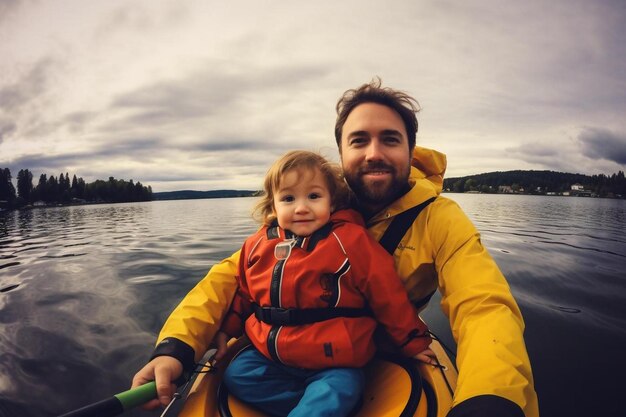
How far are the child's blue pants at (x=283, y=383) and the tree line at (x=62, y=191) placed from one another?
10374 centimetres

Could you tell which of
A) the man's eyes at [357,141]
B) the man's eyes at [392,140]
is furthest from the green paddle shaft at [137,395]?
the man's eyes at [392,140]

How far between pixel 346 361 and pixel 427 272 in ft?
3.30

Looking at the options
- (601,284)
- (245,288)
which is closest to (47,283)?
(245,288)

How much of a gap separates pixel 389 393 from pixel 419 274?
36.2 inches

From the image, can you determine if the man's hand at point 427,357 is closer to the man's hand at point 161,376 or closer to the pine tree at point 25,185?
the man's hand at point 161,376

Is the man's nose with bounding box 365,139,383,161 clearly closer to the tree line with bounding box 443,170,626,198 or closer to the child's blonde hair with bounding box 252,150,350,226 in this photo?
the child's blonde hair with bounding box 252,150,350,226

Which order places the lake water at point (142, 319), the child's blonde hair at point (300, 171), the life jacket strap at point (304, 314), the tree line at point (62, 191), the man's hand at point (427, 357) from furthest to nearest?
the tree line at point (62, 191)
the lake water at point (142, 319)
the child's blonde hair at point (300, 171)
the man's hand at point (427, 357)
the life jacket strap at point (304, 314)

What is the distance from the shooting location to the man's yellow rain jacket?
5.38ft

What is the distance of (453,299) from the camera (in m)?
2.18

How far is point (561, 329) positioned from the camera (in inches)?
194

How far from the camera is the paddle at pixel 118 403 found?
169 cm

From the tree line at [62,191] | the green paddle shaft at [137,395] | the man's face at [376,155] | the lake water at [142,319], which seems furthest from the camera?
the tree line at [62,191]

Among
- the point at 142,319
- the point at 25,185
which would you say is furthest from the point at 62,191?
the point at 142,319

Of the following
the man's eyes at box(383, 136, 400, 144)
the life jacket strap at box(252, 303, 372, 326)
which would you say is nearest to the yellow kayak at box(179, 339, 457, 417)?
the life jacket strap at box(252, 303, 372, 326)
